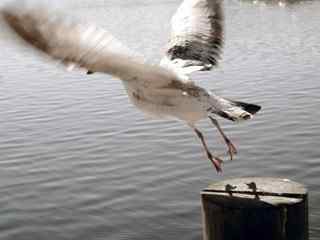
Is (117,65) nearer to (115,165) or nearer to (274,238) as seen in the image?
(274,238)

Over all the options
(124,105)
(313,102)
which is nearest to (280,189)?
(313,102)

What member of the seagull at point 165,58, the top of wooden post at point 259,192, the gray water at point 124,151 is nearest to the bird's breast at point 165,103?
the seagull at point 165,58

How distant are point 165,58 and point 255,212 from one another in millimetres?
2525

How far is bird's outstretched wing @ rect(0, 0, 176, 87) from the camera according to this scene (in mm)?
4367

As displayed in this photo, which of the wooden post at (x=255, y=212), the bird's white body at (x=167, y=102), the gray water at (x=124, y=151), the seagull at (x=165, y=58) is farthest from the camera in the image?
the gray water at (x=124, y=151)

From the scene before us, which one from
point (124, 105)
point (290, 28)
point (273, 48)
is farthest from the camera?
point (290, 28)

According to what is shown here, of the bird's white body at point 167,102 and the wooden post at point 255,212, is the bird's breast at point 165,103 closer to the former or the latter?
the bird's white body at point 167,102

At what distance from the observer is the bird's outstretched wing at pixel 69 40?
437cm

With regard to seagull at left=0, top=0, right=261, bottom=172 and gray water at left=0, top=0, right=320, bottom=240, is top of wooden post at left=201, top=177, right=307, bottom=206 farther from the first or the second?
gray water at left=0, top=0, right=320, bottom=240

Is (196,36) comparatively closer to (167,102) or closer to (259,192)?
(167,102)

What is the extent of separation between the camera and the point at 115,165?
36.8ft

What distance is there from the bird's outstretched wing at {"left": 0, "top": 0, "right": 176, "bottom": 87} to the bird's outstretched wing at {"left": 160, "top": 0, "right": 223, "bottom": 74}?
65.7 inches

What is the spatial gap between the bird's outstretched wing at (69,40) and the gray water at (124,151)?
12 centimetres

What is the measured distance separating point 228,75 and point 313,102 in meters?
4.36
